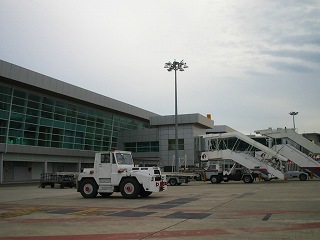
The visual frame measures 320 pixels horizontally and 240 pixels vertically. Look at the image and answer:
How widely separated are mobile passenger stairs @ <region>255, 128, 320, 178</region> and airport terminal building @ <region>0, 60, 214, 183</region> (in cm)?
1146

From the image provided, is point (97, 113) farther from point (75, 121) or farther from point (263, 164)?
point (263, 164)

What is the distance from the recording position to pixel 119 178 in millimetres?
19375

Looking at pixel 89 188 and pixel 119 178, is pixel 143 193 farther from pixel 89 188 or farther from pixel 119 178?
pixel 89 188

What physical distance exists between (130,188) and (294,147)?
2629 centimetres

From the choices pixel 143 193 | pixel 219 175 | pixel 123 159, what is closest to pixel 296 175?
pixel 219 175

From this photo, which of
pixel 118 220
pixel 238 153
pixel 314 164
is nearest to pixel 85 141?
pixel 238 153

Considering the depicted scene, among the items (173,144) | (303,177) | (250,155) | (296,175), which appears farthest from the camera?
(173,144)

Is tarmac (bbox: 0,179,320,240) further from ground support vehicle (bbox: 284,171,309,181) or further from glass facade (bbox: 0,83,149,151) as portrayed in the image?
glass facade (bbox: 0,83,149,151)

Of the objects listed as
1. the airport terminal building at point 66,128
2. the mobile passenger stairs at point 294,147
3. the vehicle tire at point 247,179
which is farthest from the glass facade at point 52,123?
the vehicle tire at point 247,179

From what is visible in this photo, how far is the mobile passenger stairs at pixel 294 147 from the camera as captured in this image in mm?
37844

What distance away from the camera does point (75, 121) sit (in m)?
49.5

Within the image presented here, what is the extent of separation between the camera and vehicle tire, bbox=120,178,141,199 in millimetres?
18812

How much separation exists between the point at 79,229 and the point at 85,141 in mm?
42638

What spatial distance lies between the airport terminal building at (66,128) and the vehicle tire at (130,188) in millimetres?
22253
